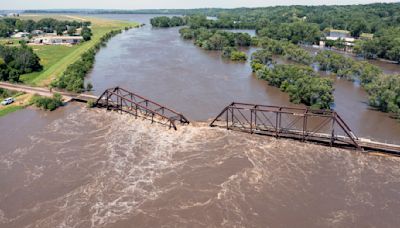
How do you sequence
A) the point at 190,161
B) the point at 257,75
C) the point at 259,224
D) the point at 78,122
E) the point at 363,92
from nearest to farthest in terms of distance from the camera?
1. the point at 259,224
2. the point at 190,161
3. the point at 78,122
4. the point at 363,92
5. the point at 257,75

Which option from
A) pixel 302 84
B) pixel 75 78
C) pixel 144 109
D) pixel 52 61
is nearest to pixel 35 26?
pixel 52 61

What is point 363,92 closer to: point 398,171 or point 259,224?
point 398,171

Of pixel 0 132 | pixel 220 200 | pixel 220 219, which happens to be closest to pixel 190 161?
pixel 220 200

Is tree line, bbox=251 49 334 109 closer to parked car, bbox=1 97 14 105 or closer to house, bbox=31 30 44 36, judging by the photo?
parked car, bbox=1 97 14 105

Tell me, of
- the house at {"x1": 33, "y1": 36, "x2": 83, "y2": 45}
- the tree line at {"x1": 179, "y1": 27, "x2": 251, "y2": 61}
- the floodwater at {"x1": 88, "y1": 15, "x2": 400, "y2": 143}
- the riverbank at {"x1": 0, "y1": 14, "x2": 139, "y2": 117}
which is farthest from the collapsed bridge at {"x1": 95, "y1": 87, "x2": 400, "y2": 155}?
the house at {"x1": 33, "y1": 36, "x2": 83, "y2": 45}

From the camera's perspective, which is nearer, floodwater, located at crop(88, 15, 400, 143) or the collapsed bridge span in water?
the collapsed bridge span in water

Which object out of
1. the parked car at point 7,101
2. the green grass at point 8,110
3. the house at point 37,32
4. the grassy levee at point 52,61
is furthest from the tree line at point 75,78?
the house at point 37,32

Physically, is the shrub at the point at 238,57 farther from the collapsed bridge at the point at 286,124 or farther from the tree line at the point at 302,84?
the collapsed bridge at the point at 286,124
